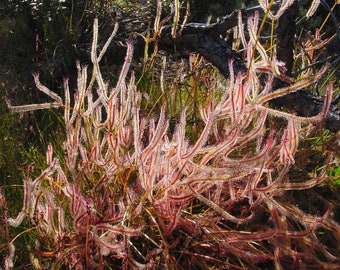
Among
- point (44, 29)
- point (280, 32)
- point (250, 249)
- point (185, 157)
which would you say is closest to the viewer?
point (185, 157)

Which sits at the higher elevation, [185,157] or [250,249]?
[185,157]

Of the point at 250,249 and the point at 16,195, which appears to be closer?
the point at 250,249

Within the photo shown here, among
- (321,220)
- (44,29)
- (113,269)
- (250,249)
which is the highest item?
(44,29)

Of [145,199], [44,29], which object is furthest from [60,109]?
[145,199]

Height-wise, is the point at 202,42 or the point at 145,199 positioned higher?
the point at 202,42

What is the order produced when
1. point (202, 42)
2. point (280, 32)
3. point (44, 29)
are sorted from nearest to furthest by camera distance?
point (280, 32) → point (202, 42) → point (44, 29)

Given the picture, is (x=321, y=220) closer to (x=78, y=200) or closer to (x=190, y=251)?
(x=190, y=251)

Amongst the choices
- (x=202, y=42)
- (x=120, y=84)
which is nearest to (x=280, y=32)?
(x=202, y=42)

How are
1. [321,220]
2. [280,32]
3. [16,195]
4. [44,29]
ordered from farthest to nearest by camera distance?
1. [44,29]
2. [280,32]
3. [16,195]
4. [321,220]

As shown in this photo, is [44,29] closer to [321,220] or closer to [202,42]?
[202,42]
